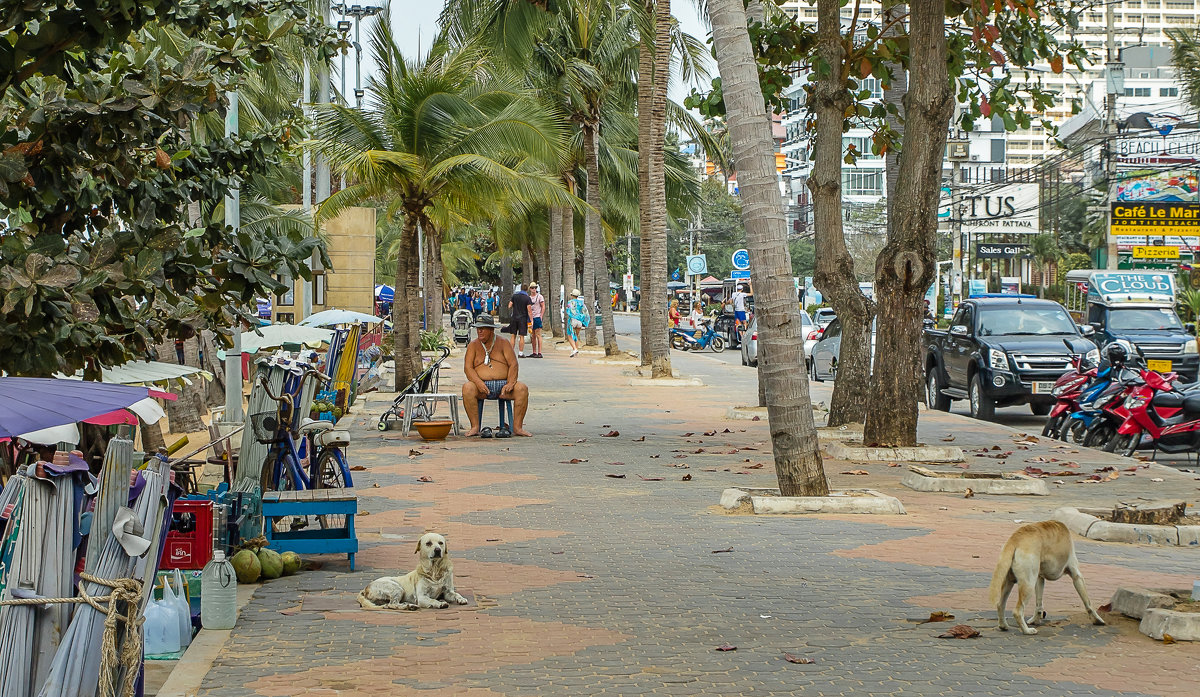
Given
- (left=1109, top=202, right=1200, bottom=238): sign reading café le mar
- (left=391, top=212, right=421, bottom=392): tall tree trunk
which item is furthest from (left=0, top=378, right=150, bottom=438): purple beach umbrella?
(left=1109, top=202, right=1200, bottom=238): sign reading café le mar

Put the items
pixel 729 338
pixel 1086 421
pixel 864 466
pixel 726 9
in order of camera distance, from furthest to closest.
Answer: pixel 729 338, pixel 1086 421, pixel 864 466, pixel 726 9

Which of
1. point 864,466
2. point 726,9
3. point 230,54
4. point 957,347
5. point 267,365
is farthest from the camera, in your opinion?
point 957,347

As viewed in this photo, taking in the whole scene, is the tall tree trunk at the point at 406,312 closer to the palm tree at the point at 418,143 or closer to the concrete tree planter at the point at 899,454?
the palm tree at the point at 418,143

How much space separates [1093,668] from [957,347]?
15382 millimetres

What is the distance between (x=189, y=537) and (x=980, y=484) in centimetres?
740

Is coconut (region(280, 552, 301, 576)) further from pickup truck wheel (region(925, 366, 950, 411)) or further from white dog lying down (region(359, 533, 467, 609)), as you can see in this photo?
pickup truck wheel (region(925, 366, 950, 411))

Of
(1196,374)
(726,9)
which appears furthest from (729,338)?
(726,9)

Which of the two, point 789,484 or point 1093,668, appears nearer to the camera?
point 1093,668

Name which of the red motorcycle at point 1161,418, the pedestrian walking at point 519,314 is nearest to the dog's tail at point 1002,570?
the red motorcycle at point 1161,418

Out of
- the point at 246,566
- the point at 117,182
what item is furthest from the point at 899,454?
the point at 117,182

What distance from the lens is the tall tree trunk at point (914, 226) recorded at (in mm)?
13227

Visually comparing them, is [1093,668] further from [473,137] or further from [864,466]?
[473,137]

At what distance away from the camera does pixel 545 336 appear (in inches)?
1955

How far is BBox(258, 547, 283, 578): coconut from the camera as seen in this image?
7.90 metres
